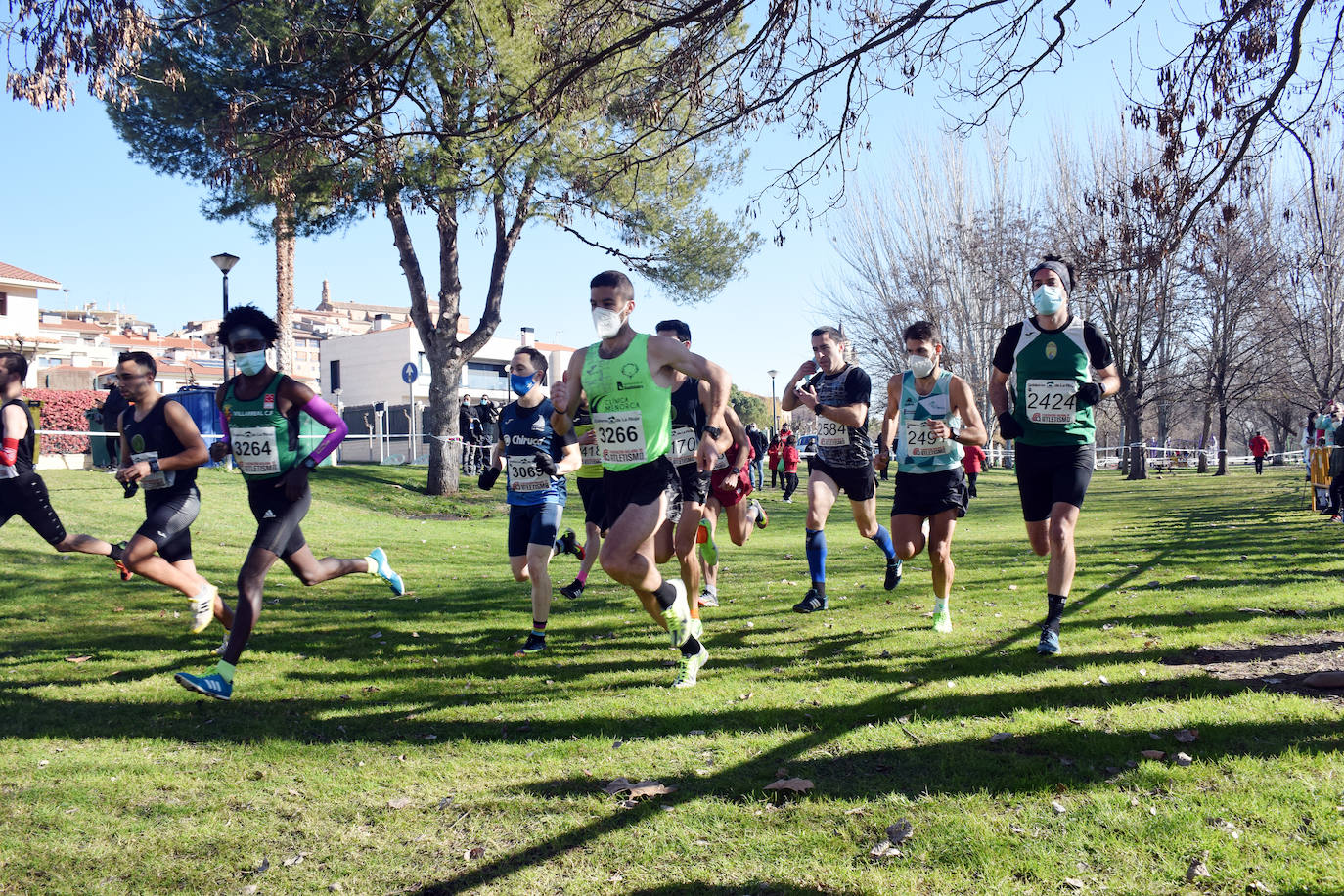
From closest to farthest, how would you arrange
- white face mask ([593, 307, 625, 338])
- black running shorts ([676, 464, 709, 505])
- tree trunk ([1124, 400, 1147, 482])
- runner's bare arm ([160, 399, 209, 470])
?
white face mask ([593, 307, 625, 338]) → runner's bare arm ([160, 399, 209, 470]) → black running shorts ([676, 464, 709, 505]) → tree trunk ([1124, 400, 1147, 482])

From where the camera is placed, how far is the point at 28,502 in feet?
24.0

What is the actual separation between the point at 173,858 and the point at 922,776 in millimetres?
2916

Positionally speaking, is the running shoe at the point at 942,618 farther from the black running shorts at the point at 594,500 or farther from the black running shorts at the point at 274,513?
the black running shorts at the point at 274,513

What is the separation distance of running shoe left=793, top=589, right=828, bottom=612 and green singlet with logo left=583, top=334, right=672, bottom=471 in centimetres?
309

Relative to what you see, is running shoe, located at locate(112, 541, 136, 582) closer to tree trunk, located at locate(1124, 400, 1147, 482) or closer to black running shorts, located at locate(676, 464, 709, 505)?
black running shorts, located at locate(676, 464, 709, 505)

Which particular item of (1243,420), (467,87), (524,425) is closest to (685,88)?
(467,87)

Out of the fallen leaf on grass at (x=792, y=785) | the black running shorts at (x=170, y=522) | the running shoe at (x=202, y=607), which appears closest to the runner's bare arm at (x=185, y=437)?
the black running shorts at (x=170, y=522)

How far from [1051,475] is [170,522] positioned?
6093 mm

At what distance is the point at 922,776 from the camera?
157 inches

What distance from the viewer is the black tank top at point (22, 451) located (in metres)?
7.18

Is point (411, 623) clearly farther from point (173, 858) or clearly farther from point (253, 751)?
point (173, 858)

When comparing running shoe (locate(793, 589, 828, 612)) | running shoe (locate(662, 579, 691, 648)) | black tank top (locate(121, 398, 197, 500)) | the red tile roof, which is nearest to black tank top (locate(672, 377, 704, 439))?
running shoe (locate(662, 579, 691, 648))

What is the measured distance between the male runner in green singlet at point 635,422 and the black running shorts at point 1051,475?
2223 millimetres

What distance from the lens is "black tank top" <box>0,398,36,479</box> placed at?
23.6 feet
